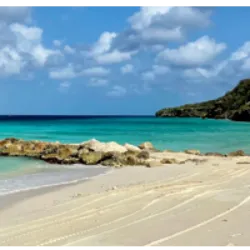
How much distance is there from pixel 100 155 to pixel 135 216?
12307 millimetres

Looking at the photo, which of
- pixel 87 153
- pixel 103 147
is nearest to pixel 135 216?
pixel 87 153

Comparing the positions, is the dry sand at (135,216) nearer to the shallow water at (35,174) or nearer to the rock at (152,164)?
the shallow water at (35,174)

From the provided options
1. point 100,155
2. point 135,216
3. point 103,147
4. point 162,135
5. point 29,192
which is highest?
point 103,147

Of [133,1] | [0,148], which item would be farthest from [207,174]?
[0,148]

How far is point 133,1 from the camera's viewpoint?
510cm

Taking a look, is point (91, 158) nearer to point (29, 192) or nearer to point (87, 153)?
point (87, 153)

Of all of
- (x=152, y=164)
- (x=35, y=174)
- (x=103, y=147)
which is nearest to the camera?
(x=35, y=174)

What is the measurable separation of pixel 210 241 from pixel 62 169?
1304cm

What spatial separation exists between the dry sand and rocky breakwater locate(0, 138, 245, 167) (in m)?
5.80

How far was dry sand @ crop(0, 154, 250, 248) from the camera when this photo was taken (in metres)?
7.01

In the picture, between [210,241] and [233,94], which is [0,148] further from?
[233,94]

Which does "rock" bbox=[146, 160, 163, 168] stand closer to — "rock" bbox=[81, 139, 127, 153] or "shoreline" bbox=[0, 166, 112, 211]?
"shoreline" bbox=[0, 166, 112, 211]

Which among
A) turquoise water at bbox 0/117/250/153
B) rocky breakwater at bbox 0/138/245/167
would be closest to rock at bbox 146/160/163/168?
rocky breakwater at bbox 0/138/245/167

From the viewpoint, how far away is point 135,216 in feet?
28.6
